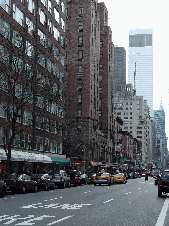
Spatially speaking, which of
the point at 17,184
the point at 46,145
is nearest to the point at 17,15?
the point at 46,145

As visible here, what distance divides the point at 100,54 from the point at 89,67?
21656mm

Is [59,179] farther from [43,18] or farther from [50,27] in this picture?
[50,27]

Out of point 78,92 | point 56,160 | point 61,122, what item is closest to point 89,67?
point 78,92

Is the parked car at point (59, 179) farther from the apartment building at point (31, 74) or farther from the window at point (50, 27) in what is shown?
the window at point (50, 27)

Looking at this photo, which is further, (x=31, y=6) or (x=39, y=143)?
(x=39, y=143)

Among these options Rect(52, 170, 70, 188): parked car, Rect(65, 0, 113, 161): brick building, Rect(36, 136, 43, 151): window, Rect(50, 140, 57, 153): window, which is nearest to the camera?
Rect(52, 170, 70, 188): parked car

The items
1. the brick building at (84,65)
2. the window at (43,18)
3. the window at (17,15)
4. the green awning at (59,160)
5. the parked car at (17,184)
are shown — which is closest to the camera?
the parked car at (17,184)

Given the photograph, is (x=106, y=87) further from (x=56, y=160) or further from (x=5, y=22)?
(x=5, y=22)

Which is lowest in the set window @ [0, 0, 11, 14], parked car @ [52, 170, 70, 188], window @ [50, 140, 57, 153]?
parked car @ [52, 170, 70, 188]

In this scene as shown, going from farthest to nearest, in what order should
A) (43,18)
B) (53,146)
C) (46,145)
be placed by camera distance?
(53,146) < (46,145) < (43,18)

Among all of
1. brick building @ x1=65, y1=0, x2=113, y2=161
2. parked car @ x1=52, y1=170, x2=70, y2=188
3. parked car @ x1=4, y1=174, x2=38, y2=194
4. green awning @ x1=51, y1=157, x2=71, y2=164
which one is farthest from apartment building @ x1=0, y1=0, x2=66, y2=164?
brick building @ x1=65, y1=0, x2=113, y2=161

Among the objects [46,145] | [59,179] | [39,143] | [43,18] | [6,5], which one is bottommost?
[59,179]

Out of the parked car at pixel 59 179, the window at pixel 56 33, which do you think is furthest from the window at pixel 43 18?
the parked car at pixel 59 179

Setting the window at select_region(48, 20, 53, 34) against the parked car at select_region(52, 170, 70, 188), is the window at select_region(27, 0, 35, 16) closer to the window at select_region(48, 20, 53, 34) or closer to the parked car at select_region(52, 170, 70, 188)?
the window at select_region(48, 20, 53, 34)
